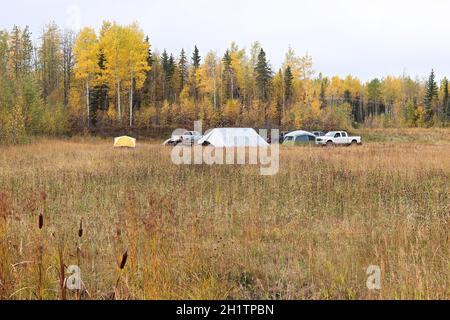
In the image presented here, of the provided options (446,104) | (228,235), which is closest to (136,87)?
(228,235)

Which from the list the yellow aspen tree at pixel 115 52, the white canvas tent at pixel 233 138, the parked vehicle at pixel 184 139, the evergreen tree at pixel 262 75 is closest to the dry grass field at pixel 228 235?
the white canvas tent at pixel 233 138

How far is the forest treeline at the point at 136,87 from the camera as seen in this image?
111 feet

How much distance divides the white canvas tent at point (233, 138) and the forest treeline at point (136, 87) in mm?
12077

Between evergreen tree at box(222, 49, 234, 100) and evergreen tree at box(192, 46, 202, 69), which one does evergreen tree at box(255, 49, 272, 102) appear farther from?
evergreen tree at box(192, 46, 202, 69)

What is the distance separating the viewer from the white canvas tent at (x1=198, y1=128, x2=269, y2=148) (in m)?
25.7

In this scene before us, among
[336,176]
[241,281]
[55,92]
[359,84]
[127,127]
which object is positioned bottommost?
[241,281]

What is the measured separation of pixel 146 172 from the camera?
1107 cm

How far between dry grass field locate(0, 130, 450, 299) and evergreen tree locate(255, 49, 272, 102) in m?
41.1

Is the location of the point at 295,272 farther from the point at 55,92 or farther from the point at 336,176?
the point at 55,92

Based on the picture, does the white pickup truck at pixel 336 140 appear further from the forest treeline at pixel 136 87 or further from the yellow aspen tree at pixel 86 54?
the yellow aspen tree at pixel 86 54

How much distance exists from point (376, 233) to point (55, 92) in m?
48.1

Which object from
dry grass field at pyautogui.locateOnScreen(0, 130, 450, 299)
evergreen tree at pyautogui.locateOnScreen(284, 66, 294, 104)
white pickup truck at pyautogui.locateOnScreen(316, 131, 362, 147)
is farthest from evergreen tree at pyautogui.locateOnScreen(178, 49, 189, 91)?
dry grass field at pyautogui.locateOnScreen(0, 130, 450, 299)
